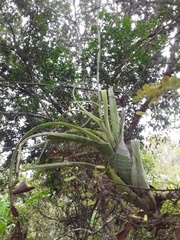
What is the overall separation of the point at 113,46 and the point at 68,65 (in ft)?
1.61

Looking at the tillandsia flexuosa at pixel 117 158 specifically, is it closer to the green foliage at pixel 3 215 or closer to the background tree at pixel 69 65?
the background tree at pixel 69 65

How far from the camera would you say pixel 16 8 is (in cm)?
324

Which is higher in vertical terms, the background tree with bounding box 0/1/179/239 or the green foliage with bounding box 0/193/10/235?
the background tree with bounding box 0/1/179/239

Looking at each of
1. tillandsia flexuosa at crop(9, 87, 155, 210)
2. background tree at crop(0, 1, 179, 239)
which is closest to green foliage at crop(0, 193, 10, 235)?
background tree at crop(0, 1, 179, 239)

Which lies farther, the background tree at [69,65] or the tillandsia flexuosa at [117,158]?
the background tree at [69,65]

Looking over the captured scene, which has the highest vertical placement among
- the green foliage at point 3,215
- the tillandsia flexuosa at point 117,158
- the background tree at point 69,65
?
the background tree at point 69,65

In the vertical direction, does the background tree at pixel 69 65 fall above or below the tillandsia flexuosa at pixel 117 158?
above

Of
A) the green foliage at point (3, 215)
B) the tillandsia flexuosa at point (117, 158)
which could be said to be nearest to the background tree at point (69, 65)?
the green foliage at point (3, 215)

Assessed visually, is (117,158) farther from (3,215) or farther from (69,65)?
(3,215)

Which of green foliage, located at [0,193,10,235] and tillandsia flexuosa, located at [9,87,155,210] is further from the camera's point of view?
green foliage, located at [0,193,10,235]

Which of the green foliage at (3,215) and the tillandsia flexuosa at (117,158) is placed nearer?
the tillandsia flexuosa at (117,158)

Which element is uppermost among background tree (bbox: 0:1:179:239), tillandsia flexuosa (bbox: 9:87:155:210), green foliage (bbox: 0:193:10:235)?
background tree (bbox: 0:1:179:239)

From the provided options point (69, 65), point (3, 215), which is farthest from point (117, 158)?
point (3, 215)

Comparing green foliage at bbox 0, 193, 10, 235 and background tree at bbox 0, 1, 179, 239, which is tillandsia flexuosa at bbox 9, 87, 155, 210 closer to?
background tree at bbox 0, 1, 179, 239
